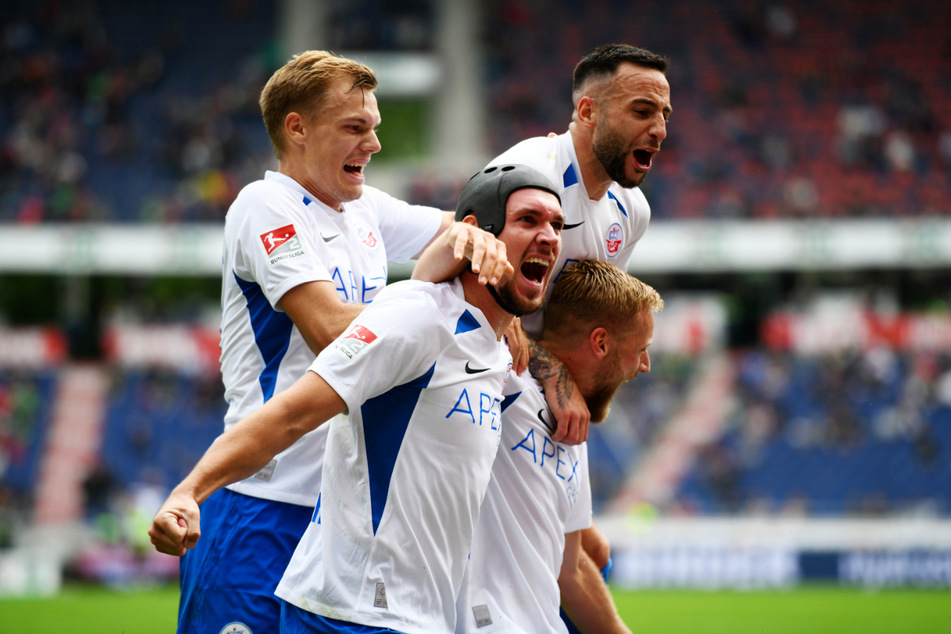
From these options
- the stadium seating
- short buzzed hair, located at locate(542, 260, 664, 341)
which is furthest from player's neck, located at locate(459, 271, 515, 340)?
the stadium seating

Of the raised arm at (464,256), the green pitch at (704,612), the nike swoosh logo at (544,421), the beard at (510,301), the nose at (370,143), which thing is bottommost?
the green pitch at (704,612)

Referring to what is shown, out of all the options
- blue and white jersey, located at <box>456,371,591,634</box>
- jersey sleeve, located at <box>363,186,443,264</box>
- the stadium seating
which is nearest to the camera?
blue and white jersey, located at <box>456,371,591,634</box>

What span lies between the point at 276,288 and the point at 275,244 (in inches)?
7.5

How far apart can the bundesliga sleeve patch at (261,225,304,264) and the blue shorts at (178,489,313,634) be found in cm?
98

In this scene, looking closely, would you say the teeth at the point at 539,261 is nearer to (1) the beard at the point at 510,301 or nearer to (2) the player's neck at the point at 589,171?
(1) the beard at the point at 510,301

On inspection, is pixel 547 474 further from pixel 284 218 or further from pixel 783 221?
pixel 783 221

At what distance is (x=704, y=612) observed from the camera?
708 inches

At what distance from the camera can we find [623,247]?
528 cm

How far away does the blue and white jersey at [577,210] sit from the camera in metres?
4.76

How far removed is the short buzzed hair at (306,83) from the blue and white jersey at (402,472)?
52.1 inches

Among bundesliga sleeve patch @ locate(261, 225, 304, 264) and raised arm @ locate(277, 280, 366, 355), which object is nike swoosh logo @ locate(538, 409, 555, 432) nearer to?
raised arm @ locate(277, 280, 366, 355)

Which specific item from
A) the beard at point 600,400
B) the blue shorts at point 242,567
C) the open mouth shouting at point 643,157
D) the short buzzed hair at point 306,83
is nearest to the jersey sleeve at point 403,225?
the short buzzed hair at point 306,83

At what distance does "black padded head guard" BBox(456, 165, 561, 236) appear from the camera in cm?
363

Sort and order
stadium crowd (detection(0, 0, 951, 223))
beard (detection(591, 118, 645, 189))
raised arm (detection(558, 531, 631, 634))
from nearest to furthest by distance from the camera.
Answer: raised arm (detection(558, 531, 631, 634)) < beard (detection(591, 118, 645, 189)) < stadium crowd (detection(0, 0, 951, 223))
